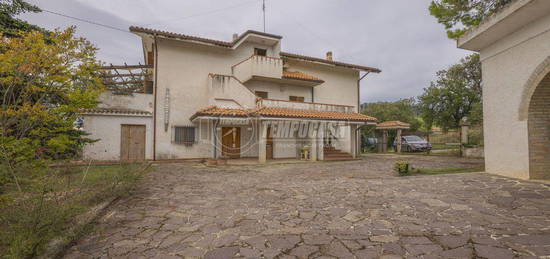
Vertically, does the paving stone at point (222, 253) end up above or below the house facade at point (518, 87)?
below

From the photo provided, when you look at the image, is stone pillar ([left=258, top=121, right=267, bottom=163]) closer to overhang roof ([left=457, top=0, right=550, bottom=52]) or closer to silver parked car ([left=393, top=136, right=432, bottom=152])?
overhang roof ([left=457, top=0, right=550, bottom=52])

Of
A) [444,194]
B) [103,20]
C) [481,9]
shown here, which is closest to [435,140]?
[481,9]

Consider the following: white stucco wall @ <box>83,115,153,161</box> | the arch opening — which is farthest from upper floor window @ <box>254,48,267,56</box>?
the arch opening

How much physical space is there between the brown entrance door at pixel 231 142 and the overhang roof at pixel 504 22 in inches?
442

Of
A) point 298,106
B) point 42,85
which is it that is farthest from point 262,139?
point 42,85

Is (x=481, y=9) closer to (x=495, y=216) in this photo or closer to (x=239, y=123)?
(x=495, y=216)

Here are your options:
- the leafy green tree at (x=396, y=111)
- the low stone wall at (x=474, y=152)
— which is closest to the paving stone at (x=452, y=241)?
the low stone wall at (x=474, y=152)

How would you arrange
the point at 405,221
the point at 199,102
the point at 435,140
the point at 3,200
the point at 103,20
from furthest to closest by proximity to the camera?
the point at 435,140 → the point at 199,102 → the point at 103,20 → the point at 405,221 → the point at 3,200

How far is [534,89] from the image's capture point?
5.70m

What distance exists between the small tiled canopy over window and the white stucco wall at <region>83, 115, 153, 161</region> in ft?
4.40

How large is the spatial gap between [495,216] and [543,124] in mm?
4334

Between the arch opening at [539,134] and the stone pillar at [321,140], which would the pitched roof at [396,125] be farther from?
the arch opening at [539,134]

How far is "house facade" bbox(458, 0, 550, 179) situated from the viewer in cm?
547

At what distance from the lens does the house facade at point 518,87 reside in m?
5.47
